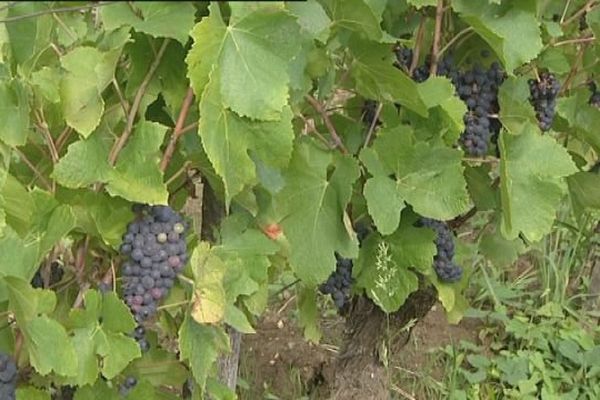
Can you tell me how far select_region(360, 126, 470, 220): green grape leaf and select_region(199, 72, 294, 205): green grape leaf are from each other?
38 centimetres

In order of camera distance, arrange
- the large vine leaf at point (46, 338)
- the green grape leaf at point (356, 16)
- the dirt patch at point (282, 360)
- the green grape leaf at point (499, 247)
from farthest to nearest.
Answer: the dirt patch at point (282, 360), the green grape leaf at point (499, 247), the green grape leaf at point (356, 16), the large vine leaf at point (46, 338)

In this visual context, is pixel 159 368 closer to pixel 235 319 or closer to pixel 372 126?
pixel 235 319

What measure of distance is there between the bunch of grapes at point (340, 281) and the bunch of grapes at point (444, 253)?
0.19 metres

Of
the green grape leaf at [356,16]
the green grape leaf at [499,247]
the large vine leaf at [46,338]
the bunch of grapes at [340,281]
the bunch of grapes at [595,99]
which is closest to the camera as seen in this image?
the large vine leaf at [46,338]

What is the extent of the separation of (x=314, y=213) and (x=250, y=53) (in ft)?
1.93

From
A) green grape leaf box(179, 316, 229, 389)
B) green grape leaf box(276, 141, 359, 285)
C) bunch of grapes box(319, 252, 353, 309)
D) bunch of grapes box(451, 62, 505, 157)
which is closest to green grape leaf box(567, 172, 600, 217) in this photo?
bunch of grapes box(451, 62, 505, 157)

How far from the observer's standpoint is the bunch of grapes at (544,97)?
7.52 feet

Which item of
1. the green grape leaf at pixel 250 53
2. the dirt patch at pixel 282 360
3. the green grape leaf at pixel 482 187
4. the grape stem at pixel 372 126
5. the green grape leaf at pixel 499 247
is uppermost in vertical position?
the green grape leaf at pixel 250 53

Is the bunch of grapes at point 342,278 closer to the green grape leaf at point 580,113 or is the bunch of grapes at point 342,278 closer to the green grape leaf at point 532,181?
the green grape leaf at point 532,181

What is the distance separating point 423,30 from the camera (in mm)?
2203

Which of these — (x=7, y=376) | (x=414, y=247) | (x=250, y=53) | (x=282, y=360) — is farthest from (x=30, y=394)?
(x=282, y=360)

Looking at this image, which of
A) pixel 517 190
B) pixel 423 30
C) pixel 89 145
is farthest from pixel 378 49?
pixel 89 145

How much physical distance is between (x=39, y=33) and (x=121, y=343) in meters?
0.55

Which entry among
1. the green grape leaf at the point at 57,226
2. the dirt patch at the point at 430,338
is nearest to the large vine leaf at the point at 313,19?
the green grape leaf at the point at 57,226
